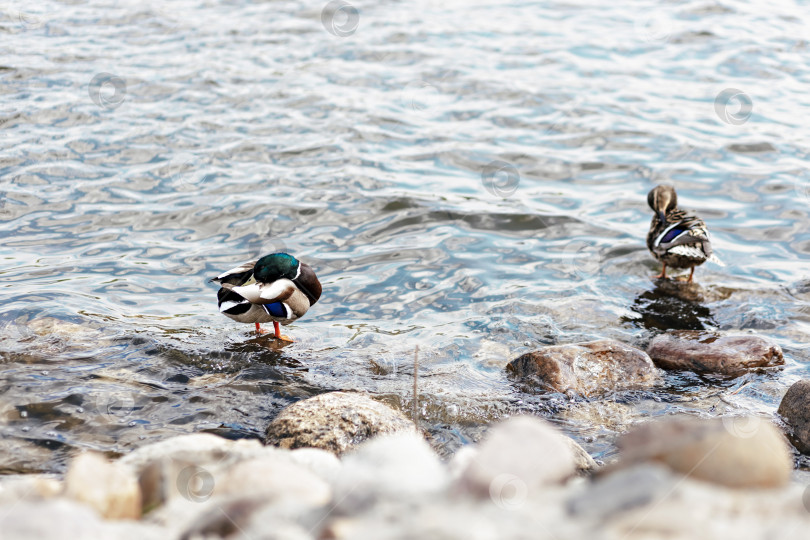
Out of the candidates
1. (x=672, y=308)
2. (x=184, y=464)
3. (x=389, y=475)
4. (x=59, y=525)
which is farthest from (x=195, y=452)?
(x=672, y=308)

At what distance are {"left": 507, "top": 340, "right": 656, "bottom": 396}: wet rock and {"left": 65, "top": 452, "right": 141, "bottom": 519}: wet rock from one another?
147 inches

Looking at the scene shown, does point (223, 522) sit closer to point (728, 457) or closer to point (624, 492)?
point (624, 492)

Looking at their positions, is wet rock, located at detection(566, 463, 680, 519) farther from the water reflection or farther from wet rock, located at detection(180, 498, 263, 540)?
the water reflection

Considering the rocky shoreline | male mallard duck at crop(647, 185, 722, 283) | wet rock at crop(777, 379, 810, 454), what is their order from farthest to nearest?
male mallard duck at crop(647, 185, 722, 283), wet rock at crop(777, 379, 810, 454), the rocky shoreline

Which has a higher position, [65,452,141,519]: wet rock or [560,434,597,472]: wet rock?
[65,452,141,519]: wet rock

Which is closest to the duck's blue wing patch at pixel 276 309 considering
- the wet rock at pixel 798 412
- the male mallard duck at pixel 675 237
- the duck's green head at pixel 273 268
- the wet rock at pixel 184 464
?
the duck's green head at pixel 273 268

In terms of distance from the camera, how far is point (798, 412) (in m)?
5.53

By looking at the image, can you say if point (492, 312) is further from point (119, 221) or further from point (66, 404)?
point (119, 221)

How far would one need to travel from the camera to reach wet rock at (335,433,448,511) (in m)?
2.76

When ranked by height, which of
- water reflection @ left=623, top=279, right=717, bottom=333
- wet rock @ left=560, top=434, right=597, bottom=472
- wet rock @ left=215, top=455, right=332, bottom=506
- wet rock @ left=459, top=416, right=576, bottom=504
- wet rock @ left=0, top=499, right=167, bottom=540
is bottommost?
water reflection @ left=623, top=279, right=717, bottom=333

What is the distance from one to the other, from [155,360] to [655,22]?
13.9 meters

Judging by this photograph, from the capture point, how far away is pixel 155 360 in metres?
6.32

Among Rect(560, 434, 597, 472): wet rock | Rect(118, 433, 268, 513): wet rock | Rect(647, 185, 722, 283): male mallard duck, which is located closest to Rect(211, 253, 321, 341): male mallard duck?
Rect(118, 433, 268, 513): wet rock

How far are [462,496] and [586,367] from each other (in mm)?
3691
